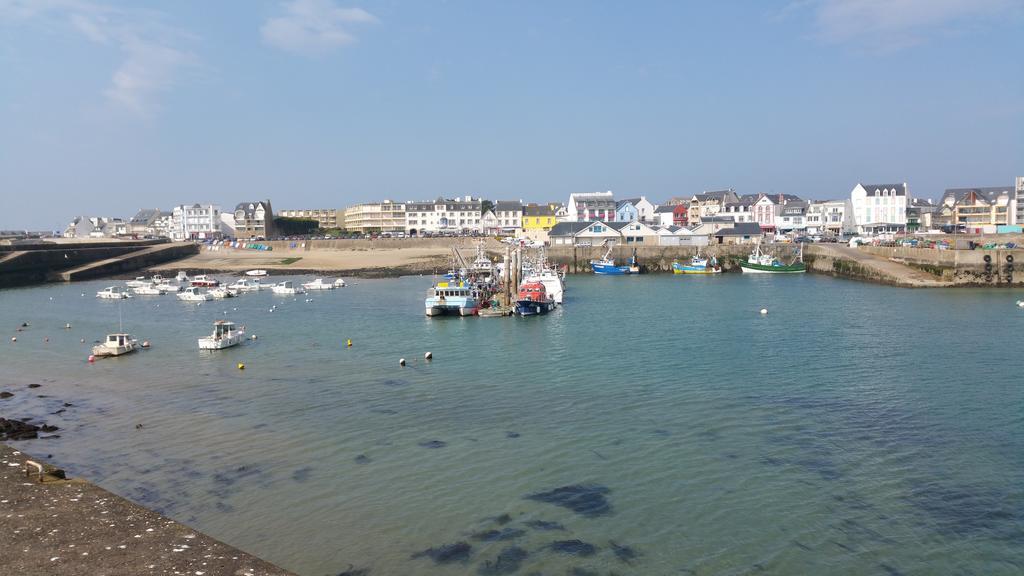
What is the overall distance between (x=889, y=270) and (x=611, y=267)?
2630 cm

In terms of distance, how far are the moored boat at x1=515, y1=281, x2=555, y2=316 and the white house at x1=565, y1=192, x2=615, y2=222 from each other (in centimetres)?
6854

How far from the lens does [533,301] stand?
150ft

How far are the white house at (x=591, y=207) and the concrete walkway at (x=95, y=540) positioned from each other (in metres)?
105

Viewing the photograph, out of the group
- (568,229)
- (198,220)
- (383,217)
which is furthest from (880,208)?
(198,220)

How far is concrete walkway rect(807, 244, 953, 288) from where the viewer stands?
2325 inches

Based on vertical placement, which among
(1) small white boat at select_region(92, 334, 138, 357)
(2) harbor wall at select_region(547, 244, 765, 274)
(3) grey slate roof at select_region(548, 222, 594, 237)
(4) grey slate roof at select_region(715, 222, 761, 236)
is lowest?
(1) small white boat at select_region(92, 334, 138, 357)

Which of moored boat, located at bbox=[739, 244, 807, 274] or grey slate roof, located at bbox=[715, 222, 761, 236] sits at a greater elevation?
grey slate roof, located at bbox=[715, 222, 761, 236]

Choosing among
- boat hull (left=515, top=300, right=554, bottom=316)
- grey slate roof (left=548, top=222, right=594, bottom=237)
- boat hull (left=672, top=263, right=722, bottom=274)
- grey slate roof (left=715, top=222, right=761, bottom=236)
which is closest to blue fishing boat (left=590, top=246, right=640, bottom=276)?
boat hull (left=672, top=263, right=722, bottom=274)

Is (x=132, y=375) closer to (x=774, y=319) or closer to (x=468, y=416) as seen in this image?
(x=468, y=416)

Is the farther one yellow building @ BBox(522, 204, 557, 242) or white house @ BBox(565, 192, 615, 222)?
yellow building @ BBox(522, 204, 557, 242)

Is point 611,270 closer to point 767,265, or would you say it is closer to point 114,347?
point 767,265

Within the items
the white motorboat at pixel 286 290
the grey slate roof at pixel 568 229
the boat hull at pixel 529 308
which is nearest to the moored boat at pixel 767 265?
the grey slate roof at pixel 568 229

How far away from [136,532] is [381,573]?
4.12 m

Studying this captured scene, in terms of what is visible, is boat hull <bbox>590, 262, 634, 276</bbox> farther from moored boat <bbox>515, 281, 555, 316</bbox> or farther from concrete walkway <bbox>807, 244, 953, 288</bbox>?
moored boat <bbox>515, 281, 555, 316</bbox>
